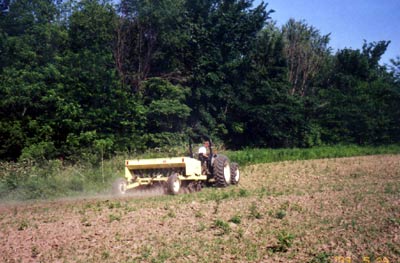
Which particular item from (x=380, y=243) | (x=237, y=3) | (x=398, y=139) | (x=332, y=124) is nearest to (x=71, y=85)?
(x=237, y=3)

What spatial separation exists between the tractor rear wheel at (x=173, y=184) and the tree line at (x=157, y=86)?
10543 mm

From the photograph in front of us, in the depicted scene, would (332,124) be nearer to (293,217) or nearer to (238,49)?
(238,49)

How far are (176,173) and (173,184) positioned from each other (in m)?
0.48

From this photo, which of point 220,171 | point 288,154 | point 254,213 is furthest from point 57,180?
point 288,154

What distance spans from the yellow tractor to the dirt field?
1.72 metres

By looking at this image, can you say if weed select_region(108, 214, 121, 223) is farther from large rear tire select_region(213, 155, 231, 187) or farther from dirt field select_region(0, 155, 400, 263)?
large rear tire select_region(213, 155, 231, 187)

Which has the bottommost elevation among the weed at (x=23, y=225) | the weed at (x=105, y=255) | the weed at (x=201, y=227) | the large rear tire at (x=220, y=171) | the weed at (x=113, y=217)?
the weed at (x=105, y=255)

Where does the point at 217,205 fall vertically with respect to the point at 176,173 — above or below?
below

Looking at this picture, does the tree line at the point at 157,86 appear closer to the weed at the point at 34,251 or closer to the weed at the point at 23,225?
the weed at the point at 23,225

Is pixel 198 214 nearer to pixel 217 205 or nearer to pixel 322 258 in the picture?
pixel 217 205

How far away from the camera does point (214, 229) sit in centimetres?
873

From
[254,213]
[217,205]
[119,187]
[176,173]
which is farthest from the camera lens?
[119,187]

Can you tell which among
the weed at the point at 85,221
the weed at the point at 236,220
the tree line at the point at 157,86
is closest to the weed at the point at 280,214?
the weed at the point at 236,220

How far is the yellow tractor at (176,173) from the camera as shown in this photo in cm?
1436
